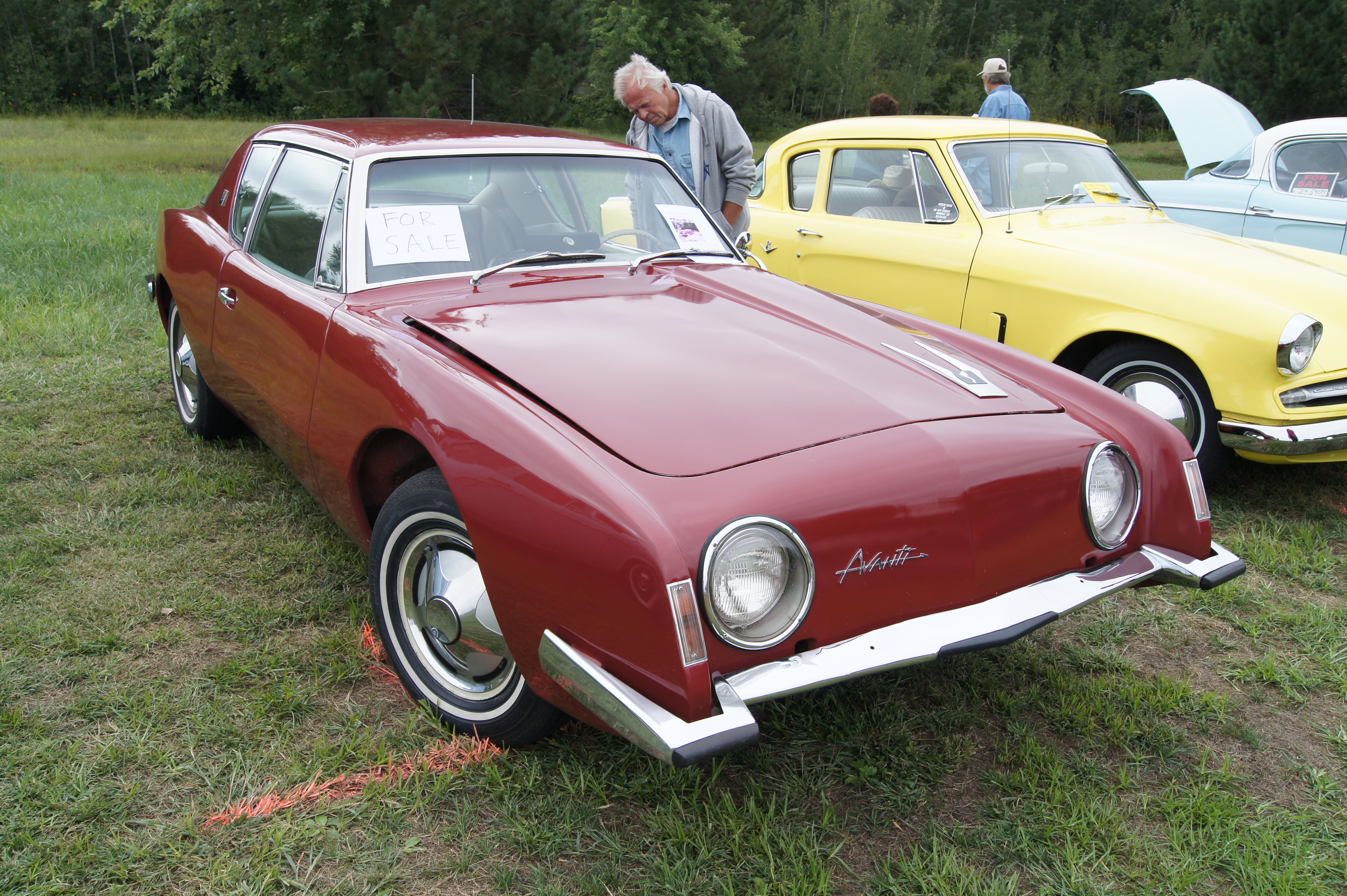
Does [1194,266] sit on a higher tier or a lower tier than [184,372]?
higher

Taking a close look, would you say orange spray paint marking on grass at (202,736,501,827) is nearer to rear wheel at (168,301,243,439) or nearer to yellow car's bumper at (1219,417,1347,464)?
rear wheel at (168,301,243,439)

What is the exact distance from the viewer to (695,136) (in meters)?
4.79

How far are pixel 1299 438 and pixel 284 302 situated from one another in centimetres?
379

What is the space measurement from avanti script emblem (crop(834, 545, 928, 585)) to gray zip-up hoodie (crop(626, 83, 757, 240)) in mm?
3136

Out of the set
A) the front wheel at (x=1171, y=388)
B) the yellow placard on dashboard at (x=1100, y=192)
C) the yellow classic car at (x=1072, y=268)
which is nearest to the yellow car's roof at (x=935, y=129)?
Answer: the yellow classic car at (x=1072, y=268)

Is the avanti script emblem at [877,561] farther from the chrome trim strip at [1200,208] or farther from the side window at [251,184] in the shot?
the chrome trim strip at [1200,208]

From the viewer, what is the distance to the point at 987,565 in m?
2.07

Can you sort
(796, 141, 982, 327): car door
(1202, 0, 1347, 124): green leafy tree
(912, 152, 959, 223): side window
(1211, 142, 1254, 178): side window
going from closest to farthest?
(796, 141, 982, 327): car door
(912, 152, 959, 223): side window
(1211, 142, 1254, 178): side window
(1202, 0, 1347, 124): green leafy tree

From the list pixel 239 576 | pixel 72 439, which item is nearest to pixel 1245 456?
pixel 239 576

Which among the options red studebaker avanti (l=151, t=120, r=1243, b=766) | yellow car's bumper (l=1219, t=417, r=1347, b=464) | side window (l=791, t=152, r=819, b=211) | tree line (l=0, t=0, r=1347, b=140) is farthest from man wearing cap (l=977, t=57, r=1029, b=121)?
tree line (l=0, t=0, r=1347, b=140)

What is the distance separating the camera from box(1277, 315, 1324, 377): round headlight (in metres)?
3.69

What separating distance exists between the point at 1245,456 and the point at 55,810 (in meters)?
4.26

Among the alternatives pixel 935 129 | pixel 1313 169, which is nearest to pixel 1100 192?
pixel 935 129

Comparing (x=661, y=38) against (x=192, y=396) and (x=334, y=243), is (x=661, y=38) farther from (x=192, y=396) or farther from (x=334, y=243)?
(x=334, y=243)
